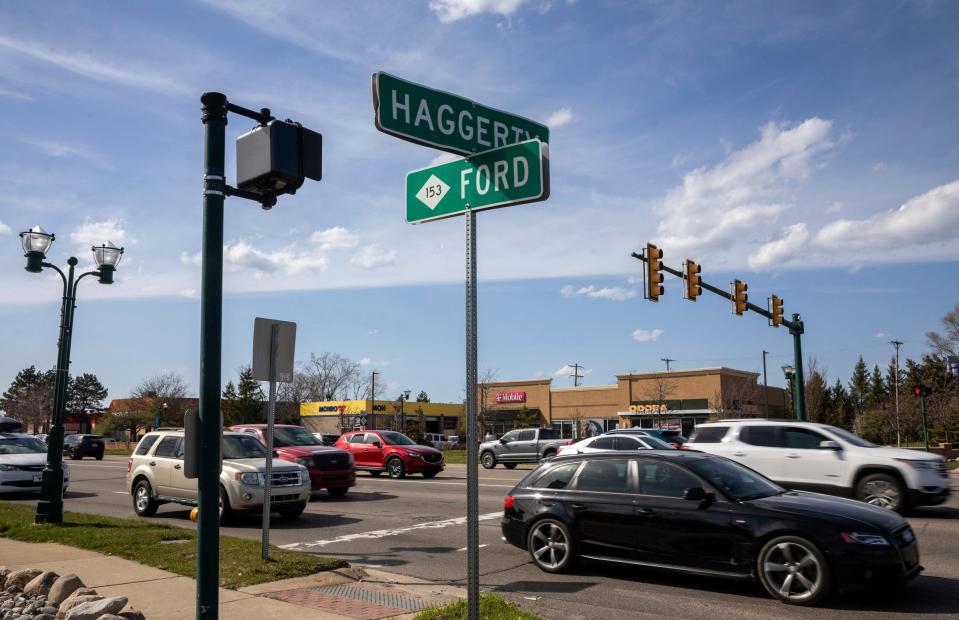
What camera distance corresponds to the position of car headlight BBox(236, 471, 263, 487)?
13141 mm

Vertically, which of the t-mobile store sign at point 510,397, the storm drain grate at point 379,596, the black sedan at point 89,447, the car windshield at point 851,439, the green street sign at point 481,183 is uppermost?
the green street sign at point 481,183

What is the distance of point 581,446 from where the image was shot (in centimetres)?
2216

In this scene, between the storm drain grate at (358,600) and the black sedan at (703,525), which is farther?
the black sedan at (703,525)

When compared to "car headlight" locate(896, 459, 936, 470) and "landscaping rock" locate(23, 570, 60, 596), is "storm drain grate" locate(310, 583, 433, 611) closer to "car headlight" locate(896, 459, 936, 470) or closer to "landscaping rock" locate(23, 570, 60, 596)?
"landscaping rock" locate(23, 570, 60, 596)

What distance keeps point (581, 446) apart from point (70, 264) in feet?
46.4

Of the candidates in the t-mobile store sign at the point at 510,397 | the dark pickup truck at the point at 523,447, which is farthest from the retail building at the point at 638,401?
the dark pickup truck at the point at 523,447

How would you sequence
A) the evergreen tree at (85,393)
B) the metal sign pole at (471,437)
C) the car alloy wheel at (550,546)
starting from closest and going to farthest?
the metal sign pole at (471,437)
the car alloy wheel at (550,546)
the evergreen tree at (85,393)

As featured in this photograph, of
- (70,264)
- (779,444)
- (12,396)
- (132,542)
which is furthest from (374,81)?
(12,396)

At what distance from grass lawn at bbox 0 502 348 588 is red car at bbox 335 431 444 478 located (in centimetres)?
1106

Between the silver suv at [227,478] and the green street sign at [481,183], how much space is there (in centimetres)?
904

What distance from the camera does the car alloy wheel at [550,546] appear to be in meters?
8.88

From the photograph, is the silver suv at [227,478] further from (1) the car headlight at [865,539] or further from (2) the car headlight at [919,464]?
(2) the car headlight at [919,464]

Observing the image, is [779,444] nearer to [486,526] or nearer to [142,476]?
[486,526]

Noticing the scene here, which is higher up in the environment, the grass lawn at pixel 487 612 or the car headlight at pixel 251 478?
the car headlight at pixel 251 478
